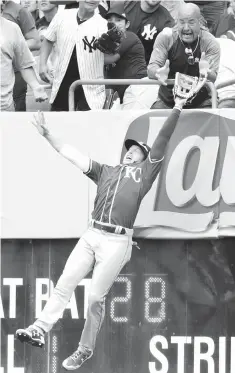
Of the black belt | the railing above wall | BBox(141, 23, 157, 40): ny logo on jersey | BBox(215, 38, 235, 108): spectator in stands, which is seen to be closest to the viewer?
the black belt

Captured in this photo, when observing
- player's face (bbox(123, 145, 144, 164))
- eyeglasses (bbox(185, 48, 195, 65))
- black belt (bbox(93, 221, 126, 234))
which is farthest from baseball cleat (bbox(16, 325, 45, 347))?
eyeglasses (bbox(185, 48, 195, 65))

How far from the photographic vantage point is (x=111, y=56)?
45.8 feet

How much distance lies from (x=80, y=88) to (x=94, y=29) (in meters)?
0.65

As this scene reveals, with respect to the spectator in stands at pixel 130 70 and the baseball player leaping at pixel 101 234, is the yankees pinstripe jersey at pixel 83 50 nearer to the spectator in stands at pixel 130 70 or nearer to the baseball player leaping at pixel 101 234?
the spectator in stands at pixel 130 70

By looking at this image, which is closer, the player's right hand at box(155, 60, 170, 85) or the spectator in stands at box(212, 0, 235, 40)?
the player's right hand at box(155, 60, 170, 85)

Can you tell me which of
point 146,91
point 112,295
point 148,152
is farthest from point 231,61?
point 112,295

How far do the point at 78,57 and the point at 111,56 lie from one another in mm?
375

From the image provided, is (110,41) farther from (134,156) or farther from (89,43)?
(134,156)

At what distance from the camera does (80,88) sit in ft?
45.4

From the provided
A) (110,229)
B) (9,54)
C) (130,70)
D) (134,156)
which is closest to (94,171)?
(134,156)

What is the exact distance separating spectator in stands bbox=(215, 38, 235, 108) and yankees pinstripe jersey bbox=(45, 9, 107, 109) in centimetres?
128

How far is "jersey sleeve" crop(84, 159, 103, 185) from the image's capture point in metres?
12.6

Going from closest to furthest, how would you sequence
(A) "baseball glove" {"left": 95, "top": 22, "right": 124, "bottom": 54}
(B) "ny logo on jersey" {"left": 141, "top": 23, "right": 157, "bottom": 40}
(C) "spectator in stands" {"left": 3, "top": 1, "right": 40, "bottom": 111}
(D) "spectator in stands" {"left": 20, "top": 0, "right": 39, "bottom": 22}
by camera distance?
(A) "baseball glove" {"left": 95, "top": 22, "right": 124, "bottom": 54} < (C) "spectator in stands" {"left": 3, "top": 1, "right": 40, "bottom": 111} < (B) "ny logo on jersey" {"left": 141, "top": 23, "right": 157, "bottom": 40} < (D) "spectator in stands" {"left": 20, "top": 0, "right": 39, "bottom": 22}

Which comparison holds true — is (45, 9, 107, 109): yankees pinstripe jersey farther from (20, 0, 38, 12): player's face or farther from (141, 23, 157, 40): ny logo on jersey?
(20, 0, 38, 12): player's face
